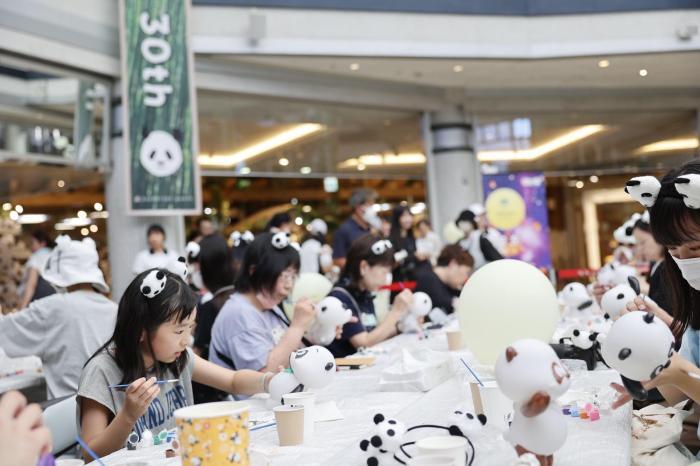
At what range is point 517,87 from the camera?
38.9 ft

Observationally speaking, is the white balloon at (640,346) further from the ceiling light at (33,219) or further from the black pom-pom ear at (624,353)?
the ceiling light at (33,219)

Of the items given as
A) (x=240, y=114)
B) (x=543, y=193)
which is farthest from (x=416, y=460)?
(x=543, y=193)

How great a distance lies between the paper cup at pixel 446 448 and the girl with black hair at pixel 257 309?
1.70 metres

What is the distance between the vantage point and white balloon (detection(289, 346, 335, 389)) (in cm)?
208

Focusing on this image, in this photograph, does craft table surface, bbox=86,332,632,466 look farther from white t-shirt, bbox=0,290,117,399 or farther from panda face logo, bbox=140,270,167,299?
white t-shirt, bbox=0,290,117,399

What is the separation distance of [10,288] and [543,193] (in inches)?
330

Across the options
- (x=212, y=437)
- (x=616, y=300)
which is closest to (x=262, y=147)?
(x=616, y=300)

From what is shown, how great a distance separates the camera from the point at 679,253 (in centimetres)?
179

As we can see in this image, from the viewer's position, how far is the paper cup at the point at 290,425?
1.83 meters

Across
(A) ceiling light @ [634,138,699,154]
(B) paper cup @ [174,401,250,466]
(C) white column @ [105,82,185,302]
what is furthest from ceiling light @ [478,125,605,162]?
(B) paper cup @ [174,401,250,466]

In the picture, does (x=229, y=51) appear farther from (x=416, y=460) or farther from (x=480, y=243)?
(x=416, y=460)

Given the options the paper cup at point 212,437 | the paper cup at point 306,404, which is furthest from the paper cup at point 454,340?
the paper cup at point 212,437

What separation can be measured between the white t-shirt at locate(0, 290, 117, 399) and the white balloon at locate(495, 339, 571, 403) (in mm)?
2534

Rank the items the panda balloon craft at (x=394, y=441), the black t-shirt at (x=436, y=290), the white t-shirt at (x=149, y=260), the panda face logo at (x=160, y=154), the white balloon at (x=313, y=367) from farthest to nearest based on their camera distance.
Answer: the panda face logo at (x=160, y=154), the white t-shirt at (x=149, y=260), the black t-shirt at (x=436, y=290), the white balloon at (x=313, y=367), the panda balloon craft at (x=394, y=441)
